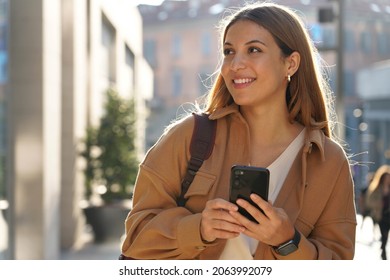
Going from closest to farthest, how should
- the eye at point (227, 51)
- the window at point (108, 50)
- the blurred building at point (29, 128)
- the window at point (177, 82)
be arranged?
the eye at point (227, 51) → the blurred building at point (29, 128) → the window at point (108, 50) → the window at point (177, 82)

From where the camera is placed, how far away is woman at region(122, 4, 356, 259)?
268 centimetres

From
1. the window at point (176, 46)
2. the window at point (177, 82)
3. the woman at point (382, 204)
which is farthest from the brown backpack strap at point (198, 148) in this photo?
the window at point (177, 82)

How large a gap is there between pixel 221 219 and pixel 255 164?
38cm

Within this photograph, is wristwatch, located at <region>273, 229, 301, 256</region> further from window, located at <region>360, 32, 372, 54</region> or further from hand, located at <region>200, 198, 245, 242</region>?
window, located at <region>360, 32, 372, 54</region>

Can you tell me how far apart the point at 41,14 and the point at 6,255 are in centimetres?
318

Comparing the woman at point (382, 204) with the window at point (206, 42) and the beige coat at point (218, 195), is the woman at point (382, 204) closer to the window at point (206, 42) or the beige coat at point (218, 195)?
the beige coat at point (218, 195)

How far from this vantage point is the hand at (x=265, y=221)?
247cm

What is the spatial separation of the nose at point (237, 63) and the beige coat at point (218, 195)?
16cm

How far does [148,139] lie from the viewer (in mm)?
57062

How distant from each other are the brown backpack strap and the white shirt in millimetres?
217

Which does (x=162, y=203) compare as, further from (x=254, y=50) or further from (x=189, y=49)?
(x=189, y=49)

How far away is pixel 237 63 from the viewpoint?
2723mm

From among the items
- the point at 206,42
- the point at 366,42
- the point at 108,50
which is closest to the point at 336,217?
the point at 108,50

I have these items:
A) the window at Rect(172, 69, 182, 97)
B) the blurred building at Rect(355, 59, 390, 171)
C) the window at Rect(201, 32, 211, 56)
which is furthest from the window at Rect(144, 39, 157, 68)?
the blurred building at Rect(355, 59, 390, 171)
